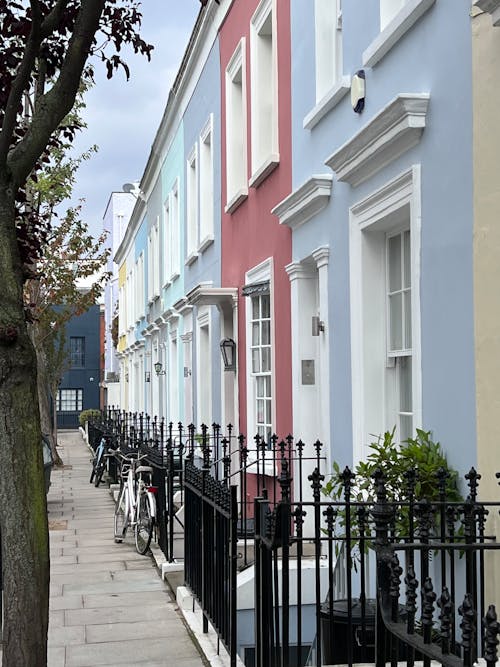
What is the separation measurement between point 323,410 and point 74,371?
52.0 meters

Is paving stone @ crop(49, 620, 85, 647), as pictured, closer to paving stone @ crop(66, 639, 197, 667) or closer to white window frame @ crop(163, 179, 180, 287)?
paving stone @ crop(66, 639, 197, 667)

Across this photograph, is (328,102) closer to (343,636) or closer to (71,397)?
(343,636)

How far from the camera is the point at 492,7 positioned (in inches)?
196

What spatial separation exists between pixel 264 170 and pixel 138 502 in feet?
13.4

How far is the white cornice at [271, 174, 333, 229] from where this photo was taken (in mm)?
8602

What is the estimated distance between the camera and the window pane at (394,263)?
292 inches

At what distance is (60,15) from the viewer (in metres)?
5.34

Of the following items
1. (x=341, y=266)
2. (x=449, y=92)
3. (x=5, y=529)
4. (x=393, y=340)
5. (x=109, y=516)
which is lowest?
(x=109, y=516)

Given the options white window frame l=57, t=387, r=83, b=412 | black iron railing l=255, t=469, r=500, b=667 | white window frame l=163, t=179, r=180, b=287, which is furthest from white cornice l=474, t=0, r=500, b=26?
white window frame l=57, t=387, r=83, b=412

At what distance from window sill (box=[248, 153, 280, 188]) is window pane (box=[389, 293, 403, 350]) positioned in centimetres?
355

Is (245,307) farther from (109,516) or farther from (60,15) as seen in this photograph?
(60,15)

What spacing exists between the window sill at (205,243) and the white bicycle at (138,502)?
4.02 meters

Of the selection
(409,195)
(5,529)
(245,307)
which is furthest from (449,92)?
(245,307)

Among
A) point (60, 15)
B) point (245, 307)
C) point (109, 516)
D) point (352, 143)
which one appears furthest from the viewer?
point (109, 516)
